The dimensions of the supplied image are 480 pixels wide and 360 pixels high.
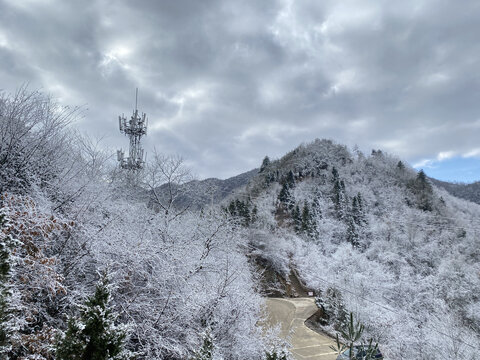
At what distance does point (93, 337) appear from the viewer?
11.1 feet

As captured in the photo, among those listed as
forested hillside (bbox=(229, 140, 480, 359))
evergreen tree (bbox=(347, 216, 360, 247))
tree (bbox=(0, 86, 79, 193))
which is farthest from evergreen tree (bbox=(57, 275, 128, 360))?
evergreen tree (bbox=(347, 216, 360, 247))

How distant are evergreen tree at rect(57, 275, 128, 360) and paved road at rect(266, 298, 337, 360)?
7.12 m

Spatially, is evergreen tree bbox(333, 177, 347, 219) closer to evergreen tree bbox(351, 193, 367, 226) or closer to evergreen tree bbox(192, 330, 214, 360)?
evergreen tree bbox(351, 193, 367, 226)

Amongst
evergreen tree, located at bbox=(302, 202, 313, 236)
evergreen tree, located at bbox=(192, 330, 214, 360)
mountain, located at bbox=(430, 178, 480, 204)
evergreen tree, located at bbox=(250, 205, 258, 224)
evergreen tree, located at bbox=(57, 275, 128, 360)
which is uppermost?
mountain, located at bbox=(430, 178, 480, 204)

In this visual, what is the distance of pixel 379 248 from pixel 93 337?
41909 mm

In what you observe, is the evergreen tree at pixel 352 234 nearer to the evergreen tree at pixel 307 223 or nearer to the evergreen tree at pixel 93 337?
the evergreen tree at pixel 307 223

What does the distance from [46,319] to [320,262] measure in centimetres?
3381

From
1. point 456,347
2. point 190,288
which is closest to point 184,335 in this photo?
point 190,288

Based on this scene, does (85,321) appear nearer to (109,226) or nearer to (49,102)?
(109,226)

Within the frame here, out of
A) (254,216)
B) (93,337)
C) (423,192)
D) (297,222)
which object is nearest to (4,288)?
(93,337)

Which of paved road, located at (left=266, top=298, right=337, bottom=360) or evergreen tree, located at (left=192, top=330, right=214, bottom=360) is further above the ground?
evergreen tree, located at (left=192, top=330, right=214, bottom=360)

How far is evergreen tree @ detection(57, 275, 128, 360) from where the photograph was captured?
331 centimetres

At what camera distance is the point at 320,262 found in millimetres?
34969

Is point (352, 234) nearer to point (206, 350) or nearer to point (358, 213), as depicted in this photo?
point (358, 213)
